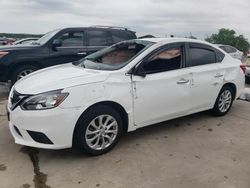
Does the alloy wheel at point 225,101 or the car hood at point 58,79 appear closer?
the car hood at point 58,79

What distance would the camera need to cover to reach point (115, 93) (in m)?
4.09

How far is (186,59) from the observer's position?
16.5 feet

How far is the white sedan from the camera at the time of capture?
12.3 ft

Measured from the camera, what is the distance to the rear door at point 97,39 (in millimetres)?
8336

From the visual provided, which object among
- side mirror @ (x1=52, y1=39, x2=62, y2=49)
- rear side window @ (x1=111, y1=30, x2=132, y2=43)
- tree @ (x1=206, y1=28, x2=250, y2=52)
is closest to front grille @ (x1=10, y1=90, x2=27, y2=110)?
side mirror @ (x1=52, y1=39, x2=62, y2=49)

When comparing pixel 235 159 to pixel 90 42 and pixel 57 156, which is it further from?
pixel 90 42

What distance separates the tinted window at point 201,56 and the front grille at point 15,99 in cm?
265

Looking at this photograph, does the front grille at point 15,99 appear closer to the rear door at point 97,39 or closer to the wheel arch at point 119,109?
the wheel arch at point 119,109

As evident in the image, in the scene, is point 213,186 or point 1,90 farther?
point 1,90

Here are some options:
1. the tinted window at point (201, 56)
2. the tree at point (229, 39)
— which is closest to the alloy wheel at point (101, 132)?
the tinted window at point (201, 56)

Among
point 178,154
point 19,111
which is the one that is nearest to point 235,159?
point 178,154

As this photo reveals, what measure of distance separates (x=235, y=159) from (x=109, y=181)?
1704 millimetres

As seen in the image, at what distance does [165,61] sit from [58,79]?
164 centimetres

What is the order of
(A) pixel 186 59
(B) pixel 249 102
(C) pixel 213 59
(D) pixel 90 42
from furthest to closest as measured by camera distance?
(D) pixel 90 42, (B) pixel 249 102, (C) pixel 213 59, (A) pixel 186 59
